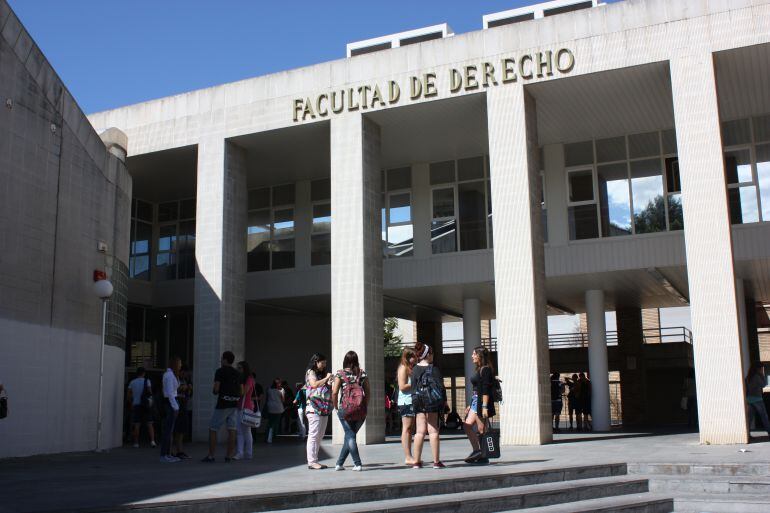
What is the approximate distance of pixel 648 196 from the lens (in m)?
21.2

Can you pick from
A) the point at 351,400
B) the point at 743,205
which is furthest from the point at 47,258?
the point at 743,205

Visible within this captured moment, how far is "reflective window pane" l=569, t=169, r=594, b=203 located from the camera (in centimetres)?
2178

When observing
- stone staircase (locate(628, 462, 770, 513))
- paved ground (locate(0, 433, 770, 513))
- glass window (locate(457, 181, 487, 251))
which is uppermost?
glass window (locate(457, 181, 487, 251))

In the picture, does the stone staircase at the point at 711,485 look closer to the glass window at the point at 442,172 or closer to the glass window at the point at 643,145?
the glass window at the point at 643,145

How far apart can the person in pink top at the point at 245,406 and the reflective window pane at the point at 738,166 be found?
529 inches

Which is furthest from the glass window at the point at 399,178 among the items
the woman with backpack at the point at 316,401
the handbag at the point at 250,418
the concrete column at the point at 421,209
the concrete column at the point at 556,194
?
the woman with backpack at the point at 316,401

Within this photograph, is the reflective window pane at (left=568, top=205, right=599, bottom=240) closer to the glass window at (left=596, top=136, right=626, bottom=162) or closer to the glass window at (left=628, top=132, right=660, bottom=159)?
the glass window at (left=596, top=136, right=626, bottom=162)

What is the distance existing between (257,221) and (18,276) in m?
13.2

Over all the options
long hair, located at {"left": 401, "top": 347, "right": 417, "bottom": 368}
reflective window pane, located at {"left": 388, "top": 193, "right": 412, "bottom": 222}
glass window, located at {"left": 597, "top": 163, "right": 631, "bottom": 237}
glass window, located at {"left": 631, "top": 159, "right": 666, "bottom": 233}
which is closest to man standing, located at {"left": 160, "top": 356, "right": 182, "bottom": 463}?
long hair, located at {"left": 401, "top": 347, "right": 417, "bottom": 368}

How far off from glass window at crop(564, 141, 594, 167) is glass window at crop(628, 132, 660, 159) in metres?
1.01

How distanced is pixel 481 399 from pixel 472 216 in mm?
12067

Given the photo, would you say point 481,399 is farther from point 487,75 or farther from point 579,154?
point 579,154

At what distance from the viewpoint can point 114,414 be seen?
54.0ft

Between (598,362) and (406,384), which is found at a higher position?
(598,362)
